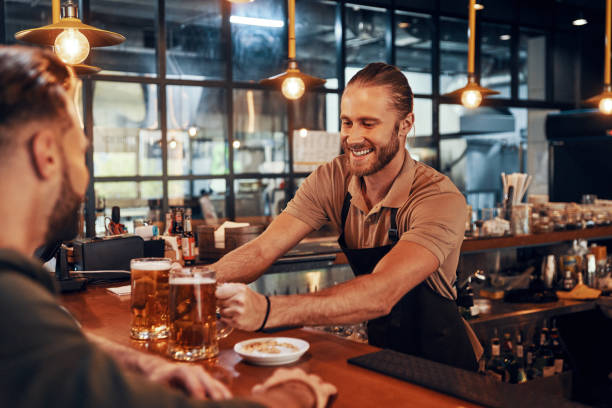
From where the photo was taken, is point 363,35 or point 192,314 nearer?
point 192,314

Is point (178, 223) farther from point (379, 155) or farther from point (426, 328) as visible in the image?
point (426, 328)

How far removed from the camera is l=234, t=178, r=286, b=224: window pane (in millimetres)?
6188

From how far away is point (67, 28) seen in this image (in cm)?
234

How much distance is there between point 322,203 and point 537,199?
3299mm

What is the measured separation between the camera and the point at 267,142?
6383 mm

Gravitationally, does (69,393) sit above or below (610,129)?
below

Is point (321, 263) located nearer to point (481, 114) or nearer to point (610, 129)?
point (610, 129)

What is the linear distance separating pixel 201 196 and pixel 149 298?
459cm

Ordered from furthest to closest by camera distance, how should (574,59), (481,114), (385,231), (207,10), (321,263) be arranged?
(481,114)
(574,59)
(207,10)
(321,263)
(385,231)

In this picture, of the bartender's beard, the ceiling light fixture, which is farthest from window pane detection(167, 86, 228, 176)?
the bartender's beard

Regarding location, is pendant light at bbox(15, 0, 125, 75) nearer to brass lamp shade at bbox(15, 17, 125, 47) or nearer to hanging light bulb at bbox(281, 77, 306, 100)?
brass lamp shade at bbox(15, 17, 125, 47)

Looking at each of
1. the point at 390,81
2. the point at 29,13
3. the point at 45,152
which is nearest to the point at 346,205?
the point at 390,81

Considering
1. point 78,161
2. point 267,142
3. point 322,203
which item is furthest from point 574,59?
point 78,161

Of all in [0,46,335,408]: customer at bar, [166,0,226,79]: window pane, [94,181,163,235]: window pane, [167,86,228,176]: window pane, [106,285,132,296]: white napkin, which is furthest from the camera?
[166,0,226,79]: window pane
